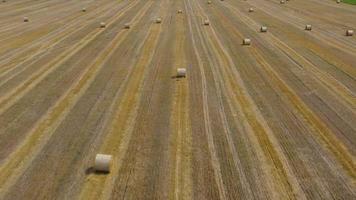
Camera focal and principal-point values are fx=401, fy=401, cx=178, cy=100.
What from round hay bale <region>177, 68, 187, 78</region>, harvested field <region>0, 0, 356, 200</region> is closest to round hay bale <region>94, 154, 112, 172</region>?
harvested field <region>0, 0, 356, 200</region>

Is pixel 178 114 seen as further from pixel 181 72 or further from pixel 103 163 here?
pixel 103 163

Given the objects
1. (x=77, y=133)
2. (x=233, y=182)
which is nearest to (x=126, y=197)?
(x=233, y=182)

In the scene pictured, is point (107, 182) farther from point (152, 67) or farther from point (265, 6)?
point (265, 6)

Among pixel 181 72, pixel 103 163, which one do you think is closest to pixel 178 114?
pixel 181 72

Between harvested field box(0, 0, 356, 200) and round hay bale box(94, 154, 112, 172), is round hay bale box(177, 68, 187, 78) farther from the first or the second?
round hay bale box(94, 154, 112, 172)

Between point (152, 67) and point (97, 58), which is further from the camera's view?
point (97, 58)

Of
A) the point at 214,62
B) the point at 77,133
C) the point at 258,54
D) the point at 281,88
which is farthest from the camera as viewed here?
the point at 258,54

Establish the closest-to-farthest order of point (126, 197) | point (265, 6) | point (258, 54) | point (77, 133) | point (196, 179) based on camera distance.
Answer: point (126, 197) → point (196, 179) → point (77, 133) → point (258, 54) → point (265, 6)

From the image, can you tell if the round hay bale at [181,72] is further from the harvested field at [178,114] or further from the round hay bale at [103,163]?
the round hay bale at [103,163]
